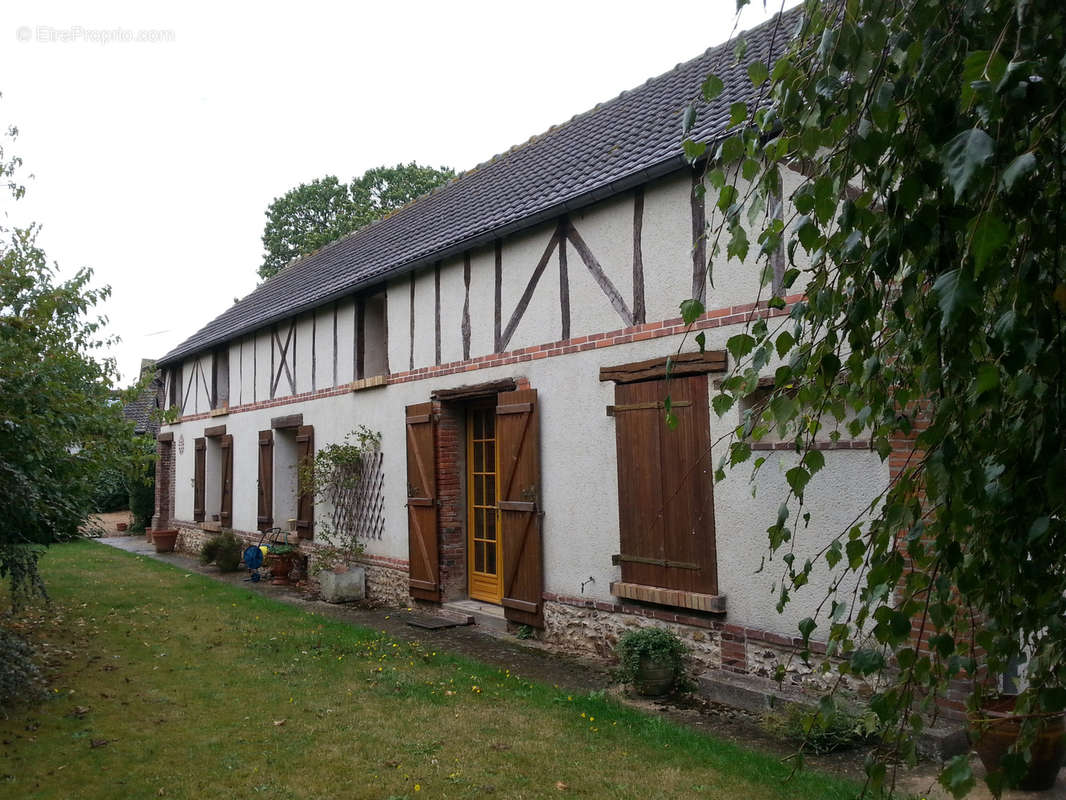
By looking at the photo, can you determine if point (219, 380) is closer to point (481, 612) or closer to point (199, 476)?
point (199, 476)

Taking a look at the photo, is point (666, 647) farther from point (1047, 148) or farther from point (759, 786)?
point (1047, 148)

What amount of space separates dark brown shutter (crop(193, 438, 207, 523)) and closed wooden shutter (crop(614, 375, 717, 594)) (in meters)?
11.6

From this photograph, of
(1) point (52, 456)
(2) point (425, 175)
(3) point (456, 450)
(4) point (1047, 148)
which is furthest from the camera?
(2) point (425, 175)

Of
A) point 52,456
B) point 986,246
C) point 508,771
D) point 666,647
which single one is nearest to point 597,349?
point 666,647

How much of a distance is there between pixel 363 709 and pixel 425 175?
28.7 meters

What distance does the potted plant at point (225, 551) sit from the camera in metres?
12.8

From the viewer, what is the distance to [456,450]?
28.3ft

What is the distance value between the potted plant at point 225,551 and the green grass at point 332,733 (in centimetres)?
513

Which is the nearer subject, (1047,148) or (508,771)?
(1047,148)

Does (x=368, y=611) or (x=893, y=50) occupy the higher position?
(x=893, y=50)

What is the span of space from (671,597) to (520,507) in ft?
6.41

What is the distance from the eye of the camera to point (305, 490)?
11.0 m

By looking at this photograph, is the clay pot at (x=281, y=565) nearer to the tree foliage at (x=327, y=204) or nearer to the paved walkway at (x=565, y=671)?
the paved walkway at (x=565, y=671)

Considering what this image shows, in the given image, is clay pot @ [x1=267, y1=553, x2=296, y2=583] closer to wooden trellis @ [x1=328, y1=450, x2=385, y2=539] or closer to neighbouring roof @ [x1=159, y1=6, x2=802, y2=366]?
wooden trellis @ [x1=328, y1=450, x2=385, y2=539]
